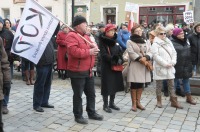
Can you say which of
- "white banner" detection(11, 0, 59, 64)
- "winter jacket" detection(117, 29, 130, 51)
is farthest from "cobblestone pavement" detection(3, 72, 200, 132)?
"winter jacket" detection(117, 29, 130, 51)

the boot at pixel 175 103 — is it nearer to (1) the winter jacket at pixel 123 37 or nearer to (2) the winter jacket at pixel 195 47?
(2) the winter jacket at pixel 195 47

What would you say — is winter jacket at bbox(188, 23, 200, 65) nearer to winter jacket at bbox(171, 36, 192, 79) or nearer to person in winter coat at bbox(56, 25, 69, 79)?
winter jacket at bbox(171, 36, 192, 79)

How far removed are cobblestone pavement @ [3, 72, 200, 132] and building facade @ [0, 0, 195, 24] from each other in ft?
51.6

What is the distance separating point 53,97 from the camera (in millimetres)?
7195

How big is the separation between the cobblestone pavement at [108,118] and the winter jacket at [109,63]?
52 centimetres

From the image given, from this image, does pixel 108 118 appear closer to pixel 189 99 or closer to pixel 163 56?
pixel 163 56

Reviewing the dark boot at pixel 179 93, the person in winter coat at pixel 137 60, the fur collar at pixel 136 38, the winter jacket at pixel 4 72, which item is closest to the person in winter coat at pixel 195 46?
the dark boot at pixel 179 93

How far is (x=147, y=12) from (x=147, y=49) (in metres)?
17.1

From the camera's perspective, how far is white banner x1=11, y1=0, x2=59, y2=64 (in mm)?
5242

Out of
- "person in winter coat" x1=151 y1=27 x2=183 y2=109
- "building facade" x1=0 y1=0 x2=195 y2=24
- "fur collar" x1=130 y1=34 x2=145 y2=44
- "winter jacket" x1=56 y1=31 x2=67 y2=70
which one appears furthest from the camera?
"building facade" x1=0 y1=0 x2=195 y2=24

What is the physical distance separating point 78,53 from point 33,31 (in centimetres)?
100

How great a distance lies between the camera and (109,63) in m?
5.93

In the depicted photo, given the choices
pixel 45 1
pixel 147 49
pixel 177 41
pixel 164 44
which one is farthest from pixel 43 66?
pixel 45 1

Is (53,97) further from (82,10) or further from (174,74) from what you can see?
→ (82,10)
